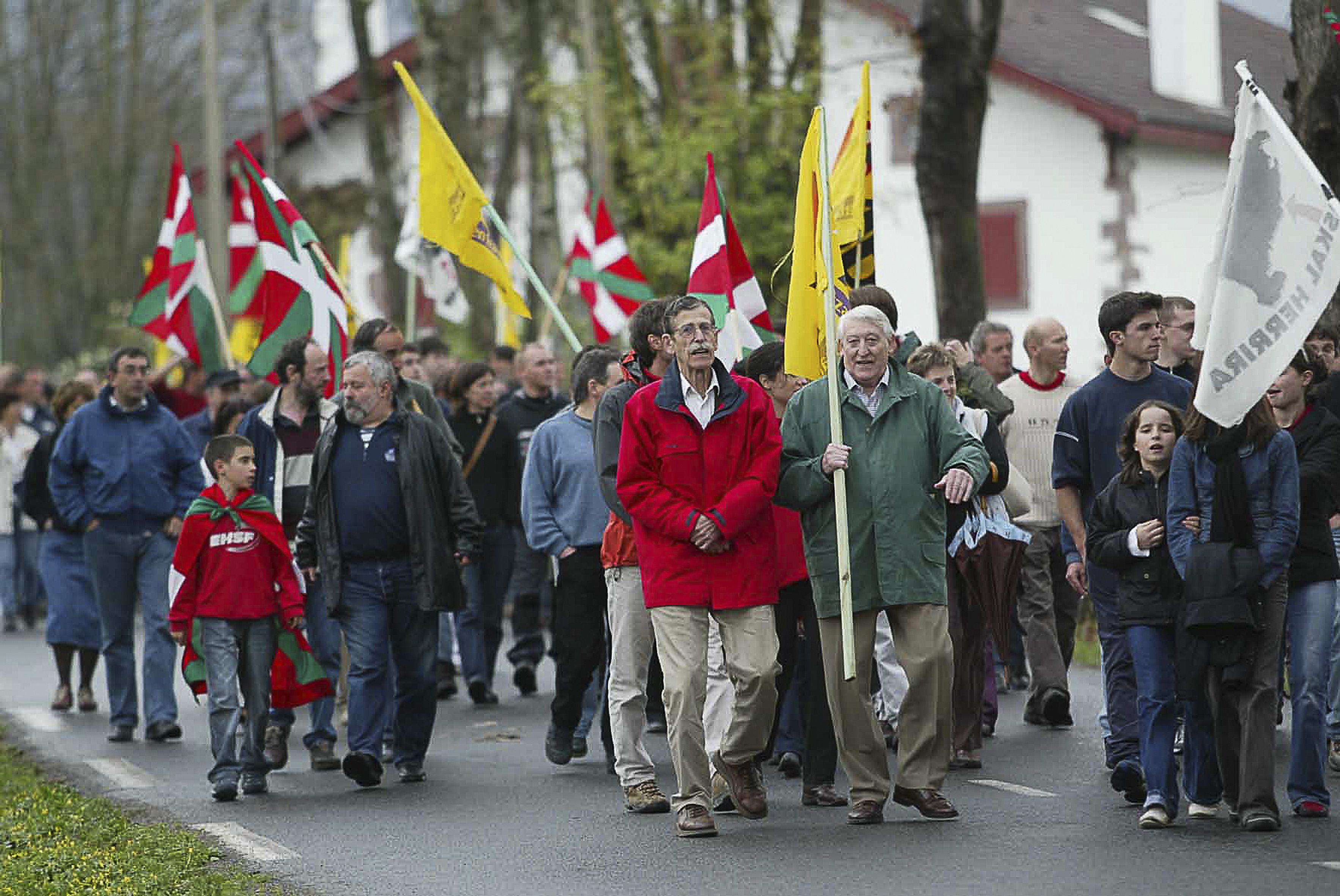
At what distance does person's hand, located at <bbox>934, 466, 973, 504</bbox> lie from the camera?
29.7 ft

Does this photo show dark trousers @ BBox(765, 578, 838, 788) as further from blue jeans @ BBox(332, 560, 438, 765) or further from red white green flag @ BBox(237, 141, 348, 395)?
red white green flag @ BBox(237, 141, 348, 395)

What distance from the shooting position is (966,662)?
36.6 feet

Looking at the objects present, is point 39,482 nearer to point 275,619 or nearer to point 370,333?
point 370,333

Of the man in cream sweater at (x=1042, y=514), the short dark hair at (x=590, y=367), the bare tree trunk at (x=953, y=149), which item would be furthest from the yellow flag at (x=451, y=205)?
the bare tree trunk at (x=953, y=149)

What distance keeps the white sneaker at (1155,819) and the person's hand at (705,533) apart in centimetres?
190

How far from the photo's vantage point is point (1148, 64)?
3644 cm

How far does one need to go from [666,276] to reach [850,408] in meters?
17.4

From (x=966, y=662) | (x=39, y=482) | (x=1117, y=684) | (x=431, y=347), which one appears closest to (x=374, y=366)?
(x=966, y=662)

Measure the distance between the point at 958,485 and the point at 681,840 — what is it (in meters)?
1.72

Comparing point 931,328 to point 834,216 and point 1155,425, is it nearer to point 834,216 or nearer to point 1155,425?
point 834,216

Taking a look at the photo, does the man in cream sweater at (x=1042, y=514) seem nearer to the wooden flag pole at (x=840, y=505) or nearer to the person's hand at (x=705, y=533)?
the wooden flag pole at (x=840, y=505)

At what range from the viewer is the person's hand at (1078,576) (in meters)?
10.3

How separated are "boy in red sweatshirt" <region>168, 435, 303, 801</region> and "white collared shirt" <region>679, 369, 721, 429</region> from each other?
269 centimetres

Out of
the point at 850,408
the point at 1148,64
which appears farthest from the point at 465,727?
the point at 1148,64
